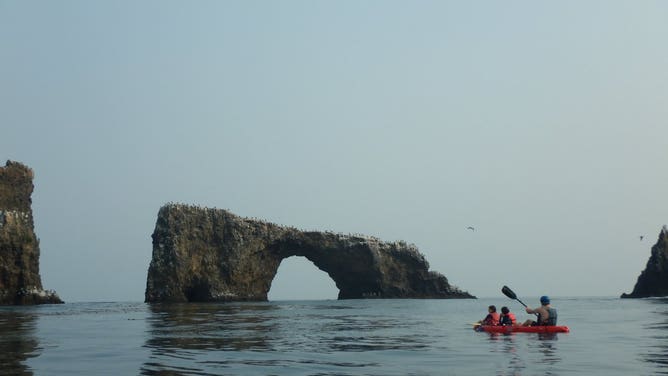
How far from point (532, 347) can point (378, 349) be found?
17.5 ft

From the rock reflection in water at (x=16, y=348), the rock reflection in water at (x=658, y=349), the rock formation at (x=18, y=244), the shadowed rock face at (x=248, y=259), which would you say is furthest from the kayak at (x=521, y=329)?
the rock formation at (x=18, y=244)

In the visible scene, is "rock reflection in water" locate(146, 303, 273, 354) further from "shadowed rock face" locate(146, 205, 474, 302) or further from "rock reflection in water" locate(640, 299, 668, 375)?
"shadowed rock face" locate(146, 205, 474, 302)

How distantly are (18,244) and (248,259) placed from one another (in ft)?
87.5

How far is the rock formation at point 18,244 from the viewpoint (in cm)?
8012

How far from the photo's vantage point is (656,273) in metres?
106

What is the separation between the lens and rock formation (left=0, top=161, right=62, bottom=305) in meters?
80.1

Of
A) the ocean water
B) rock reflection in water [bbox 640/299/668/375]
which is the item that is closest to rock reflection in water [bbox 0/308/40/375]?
the ocean water

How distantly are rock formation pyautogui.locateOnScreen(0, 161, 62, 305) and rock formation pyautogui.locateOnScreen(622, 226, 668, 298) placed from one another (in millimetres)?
82278

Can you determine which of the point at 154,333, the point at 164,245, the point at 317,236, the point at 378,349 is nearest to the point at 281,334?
the point at 154,333

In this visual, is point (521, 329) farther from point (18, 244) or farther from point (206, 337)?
point (18, 244)

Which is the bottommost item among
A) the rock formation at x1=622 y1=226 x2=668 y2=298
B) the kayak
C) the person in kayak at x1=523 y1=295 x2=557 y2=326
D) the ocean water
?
the ocean water

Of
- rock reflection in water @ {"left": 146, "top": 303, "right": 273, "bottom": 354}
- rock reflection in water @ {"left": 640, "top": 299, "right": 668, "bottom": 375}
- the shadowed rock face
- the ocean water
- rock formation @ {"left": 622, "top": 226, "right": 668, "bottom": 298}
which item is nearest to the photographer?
the ocean water

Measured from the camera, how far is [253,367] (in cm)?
1878

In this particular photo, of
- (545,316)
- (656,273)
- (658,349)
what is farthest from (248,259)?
(658,349)
